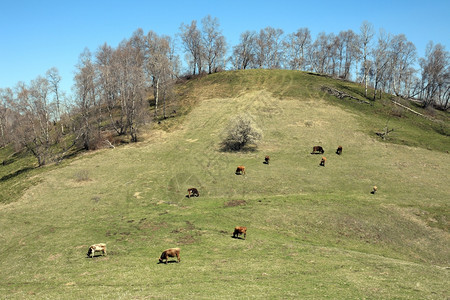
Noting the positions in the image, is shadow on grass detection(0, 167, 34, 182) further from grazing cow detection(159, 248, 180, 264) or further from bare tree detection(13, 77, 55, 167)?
grazing cow detection(159, 248, 180, 264)

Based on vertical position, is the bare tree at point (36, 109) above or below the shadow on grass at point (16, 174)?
above

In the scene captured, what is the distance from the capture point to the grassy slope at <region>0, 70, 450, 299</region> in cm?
1945

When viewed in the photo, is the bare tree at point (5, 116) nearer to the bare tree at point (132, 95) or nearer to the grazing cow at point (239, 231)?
the bare tree at point (132, 95)

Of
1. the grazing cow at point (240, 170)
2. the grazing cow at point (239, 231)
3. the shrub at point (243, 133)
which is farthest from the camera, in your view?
the shrub at point (243, 133)

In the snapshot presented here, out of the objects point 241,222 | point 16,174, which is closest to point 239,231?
point 241,222

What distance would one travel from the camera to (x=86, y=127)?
6431 centimetres

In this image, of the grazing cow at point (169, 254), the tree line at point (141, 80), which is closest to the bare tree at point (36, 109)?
the tree line at point (141, 80)

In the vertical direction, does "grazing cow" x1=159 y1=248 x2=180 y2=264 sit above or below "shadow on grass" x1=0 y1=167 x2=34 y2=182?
above

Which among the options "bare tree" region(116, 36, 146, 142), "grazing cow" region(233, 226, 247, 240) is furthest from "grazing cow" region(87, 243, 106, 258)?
"bare tree" region(116, 36, 146, 142)

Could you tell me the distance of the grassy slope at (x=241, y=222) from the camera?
19.5 metres

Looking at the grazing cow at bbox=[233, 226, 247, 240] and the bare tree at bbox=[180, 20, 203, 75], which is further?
the bare tree at bbox=[180, 20, 203, 75]

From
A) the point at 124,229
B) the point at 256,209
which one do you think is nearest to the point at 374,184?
the point at 256,209

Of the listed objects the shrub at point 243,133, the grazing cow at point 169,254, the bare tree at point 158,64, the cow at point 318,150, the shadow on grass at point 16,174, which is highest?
the bare tree at point 158,64

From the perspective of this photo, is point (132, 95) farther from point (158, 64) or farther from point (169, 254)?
point (169, 254)
